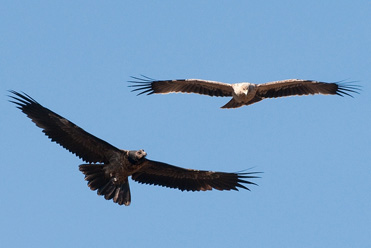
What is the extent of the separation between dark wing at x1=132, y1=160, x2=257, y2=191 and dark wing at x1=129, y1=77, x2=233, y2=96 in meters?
3.79

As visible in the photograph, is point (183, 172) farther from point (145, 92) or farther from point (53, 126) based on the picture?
point (145, 92)

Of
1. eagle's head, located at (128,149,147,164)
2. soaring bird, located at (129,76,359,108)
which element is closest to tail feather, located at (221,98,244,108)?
soaring bird, located at (129,76,359,108)

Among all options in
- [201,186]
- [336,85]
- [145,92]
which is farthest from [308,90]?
[201,186]

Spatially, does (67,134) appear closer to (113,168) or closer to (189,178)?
(113,168)

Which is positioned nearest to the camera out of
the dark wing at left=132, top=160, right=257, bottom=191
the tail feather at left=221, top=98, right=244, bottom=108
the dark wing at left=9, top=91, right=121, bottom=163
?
the dark wing at left=9, top=91, right=121, bottom=163

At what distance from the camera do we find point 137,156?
1261 cm

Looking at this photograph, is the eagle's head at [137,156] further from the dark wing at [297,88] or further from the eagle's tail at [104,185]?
the dark wing at [297,88]

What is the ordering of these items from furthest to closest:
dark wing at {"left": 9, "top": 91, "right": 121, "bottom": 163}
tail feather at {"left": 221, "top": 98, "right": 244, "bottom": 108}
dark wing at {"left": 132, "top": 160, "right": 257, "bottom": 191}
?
1. tail feather at {"left": 221, "top": 98, "right": 244, "bottom": 108}
2. dark wing at {"left": 132, "top": 160, "right": 257, "bottom": 191}
3. dark wing at {"left": 9, "top": 91, "right": 121, "bottom": 163}

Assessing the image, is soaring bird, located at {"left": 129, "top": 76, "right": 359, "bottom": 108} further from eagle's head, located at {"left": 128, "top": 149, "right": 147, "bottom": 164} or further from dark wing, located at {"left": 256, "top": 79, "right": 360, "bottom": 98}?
eagle's head, located at {"left": 128, "top": 149, "right": 147, "bottom": 164}

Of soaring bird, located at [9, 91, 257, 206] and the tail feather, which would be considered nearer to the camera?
soaring bird, located at [9, 91, 257, 206]

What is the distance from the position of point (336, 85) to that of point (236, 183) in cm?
510

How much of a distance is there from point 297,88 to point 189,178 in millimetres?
4940

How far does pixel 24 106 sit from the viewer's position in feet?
40.9

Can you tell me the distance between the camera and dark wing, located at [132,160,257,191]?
13.6 meters
